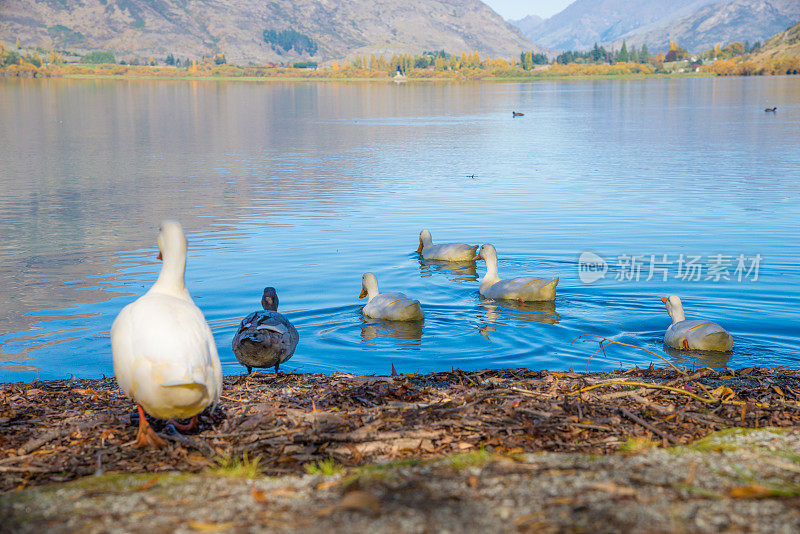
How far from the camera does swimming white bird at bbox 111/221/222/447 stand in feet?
17.9

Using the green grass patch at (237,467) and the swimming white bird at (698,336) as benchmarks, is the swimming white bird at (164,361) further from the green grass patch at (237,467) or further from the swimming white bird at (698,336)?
the swimming white bird at (698,336)

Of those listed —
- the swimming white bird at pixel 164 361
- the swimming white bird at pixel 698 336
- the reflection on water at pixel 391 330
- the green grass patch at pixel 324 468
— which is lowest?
the reflection on water at pixel 391 330

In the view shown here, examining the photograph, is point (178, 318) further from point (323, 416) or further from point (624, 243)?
point (624, 243)

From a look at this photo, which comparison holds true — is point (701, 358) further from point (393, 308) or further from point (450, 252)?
point (450, 252)

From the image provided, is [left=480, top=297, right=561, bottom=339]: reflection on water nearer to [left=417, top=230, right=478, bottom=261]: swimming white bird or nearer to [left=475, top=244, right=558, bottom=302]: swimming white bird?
[left=475, top=244, right=558, bottom=302]: swimming white bird

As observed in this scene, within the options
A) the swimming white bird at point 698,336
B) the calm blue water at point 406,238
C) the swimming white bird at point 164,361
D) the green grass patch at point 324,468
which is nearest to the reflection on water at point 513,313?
the calm blue water at point 406,238

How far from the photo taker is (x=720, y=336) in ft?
34.5

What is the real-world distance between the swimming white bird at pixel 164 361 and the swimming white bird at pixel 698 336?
Answer: 7232 millimetres

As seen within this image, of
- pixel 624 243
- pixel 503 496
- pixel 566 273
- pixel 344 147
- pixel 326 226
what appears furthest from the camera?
pixel 344 147

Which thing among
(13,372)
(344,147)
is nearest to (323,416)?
(13,372)

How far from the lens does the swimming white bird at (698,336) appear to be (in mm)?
10448

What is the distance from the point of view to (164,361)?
5.50 meters

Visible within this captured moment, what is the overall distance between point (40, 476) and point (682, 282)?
1277cm

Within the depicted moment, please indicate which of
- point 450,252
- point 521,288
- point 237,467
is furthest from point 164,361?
point 450,252
